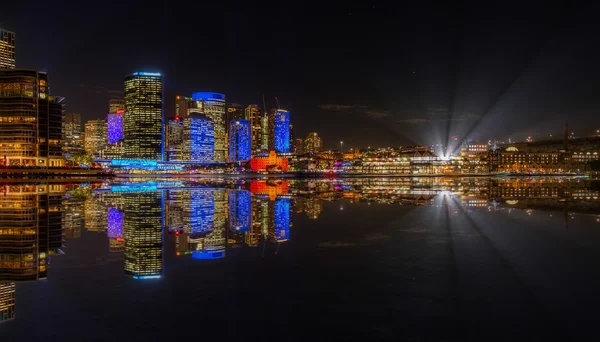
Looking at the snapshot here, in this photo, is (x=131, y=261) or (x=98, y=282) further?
(x=131, y=261)

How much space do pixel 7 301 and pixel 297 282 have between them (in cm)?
486

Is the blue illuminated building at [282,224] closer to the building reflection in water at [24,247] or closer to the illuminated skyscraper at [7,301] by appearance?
the building reflection in water at [24,247]

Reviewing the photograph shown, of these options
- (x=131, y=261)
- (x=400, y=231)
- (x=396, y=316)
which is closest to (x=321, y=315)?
(x=396, y=316)

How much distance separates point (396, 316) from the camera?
641 cm

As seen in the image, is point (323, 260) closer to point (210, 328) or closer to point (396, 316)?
point (396, 316)

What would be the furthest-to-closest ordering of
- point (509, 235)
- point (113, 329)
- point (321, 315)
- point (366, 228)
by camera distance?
point (366, 228) → point (509, 235) → point (321, 315) → point (113, 329)

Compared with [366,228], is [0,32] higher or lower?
higher

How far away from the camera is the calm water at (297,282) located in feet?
19.4

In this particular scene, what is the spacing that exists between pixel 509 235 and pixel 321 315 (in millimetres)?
10211

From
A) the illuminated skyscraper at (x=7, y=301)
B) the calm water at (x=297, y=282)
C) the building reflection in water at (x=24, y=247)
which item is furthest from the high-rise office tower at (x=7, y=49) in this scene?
the illuminated skyscraper at (x=7, y=301)

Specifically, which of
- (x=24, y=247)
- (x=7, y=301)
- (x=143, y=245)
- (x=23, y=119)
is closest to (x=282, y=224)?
(x=143, y=245)

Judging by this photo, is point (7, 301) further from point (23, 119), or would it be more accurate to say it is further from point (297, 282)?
point (23, 119)

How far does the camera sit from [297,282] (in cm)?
830

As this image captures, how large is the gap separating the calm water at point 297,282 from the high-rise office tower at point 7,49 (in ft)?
554
